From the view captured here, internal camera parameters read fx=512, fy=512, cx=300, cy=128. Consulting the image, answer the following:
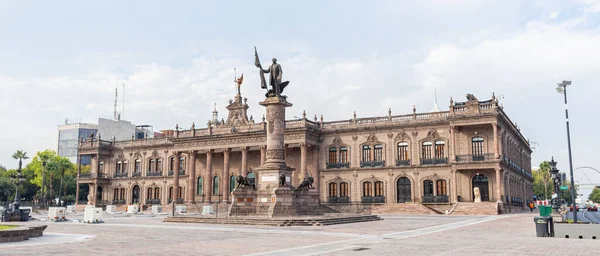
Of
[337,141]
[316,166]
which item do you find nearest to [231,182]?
[316,166]

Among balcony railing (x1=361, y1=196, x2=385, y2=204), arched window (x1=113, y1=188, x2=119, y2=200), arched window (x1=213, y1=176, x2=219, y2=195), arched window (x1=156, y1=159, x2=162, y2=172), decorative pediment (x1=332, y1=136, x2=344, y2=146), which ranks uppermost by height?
decorative pediment (x1=332, y1=136, x2=344, y2=146)

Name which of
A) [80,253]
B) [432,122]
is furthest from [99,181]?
[80,253]

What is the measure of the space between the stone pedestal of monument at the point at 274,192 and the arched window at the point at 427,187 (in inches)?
893

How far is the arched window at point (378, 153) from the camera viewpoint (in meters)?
54.9

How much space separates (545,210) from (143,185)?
193 ft

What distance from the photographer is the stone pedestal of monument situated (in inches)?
1188

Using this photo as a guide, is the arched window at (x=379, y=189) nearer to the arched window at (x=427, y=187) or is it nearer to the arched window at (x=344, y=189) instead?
the arched window at (x=344, y=189)

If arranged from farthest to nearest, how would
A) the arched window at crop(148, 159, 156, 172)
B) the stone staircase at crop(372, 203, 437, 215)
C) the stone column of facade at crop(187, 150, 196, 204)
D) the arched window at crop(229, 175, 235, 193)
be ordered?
1. the arched window at crop(148, 159, 156, 172)
2. the arched window at crop(229, 175, 235, 193)
3. the stone column of facade at crop(187, 150, 196, 204)
4. the stone staircase at crop(372, 203, 437, 215)

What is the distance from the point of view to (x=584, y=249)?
14.4m

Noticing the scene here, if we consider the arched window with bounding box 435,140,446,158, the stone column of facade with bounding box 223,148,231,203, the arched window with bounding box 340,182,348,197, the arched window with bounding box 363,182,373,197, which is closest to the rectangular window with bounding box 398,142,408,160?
the arched window with bounding box 435,140,446,158

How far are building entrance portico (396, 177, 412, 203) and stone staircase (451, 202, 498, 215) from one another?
6746 mm

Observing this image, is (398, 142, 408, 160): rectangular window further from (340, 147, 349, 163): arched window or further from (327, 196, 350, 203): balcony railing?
(327, 196, 350, 203): balcony railing

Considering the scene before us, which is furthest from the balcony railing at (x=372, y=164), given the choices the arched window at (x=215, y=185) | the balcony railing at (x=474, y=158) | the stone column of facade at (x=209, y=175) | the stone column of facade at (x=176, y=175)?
the stone column of facade at (x=176, y=175)

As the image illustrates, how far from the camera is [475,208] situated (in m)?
45.8
